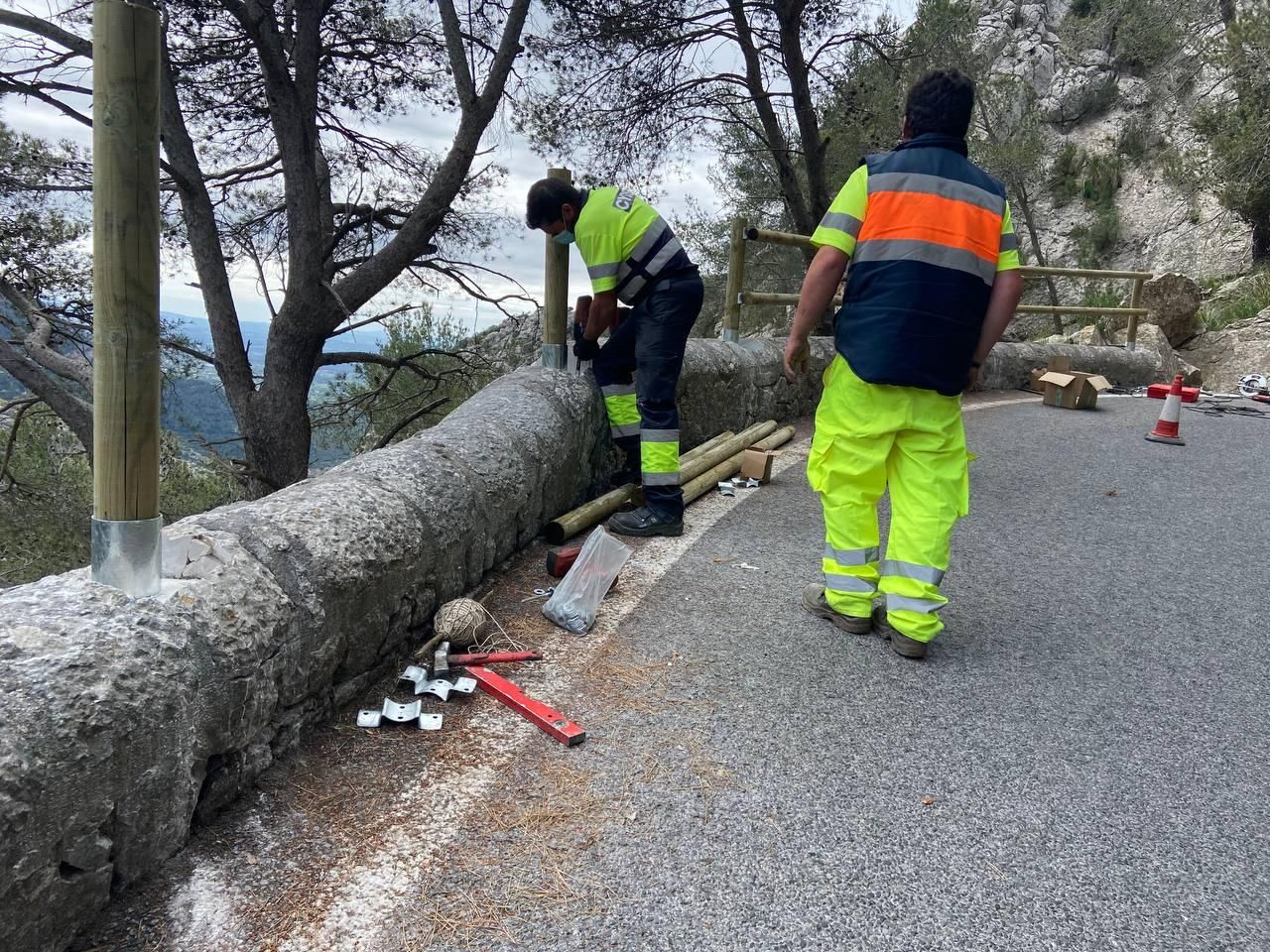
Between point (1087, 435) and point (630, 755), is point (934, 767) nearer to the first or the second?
point (630, 755)

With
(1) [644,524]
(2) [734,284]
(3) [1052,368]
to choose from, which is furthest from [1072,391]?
(1) [644,524]

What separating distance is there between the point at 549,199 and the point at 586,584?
6.56 ft

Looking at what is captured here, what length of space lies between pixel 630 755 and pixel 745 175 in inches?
627

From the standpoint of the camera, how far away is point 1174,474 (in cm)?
620

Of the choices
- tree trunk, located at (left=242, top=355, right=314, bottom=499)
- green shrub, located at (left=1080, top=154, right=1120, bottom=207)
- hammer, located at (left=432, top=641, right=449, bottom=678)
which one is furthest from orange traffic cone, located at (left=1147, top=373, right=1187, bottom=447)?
green shrub, located at (left=1080, top=154, right=1120, bottom=207)

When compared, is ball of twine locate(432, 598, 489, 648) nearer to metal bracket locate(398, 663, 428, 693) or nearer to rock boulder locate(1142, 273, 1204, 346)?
metal bracket locate(398, 663, 428, 693)

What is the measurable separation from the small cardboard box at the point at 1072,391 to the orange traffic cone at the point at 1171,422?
1751 mm

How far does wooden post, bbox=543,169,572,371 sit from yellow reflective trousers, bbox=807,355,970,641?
6.16 ft

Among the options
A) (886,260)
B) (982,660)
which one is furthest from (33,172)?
(982,660)

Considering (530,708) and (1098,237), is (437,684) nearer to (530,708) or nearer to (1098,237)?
(530,708)

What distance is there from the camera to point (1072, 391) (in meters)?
9.28

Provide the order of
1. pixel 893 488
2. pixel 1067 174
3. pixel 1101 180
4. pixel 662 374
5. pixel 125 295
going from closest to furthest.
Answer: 1. pixel 125 295
2. pixel 893 488
3. pixel 662 374
4. pixel 1101 180
5. pixel 1067 174

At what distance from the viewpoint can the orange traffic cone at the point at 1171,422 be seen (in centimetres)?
735

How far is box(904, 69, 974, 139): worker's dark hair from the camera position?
300 centimetres
